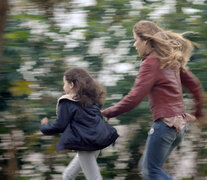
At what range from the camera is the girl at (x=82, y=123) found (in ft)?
13.7

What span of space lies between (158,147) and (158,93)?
1.49ft

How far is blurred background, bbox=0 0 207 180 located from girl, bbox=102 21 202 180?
2.54 feet

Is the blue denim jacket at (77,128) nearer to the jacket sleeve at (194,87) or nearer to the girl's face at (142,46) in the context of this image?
the girl's face at (142,46)

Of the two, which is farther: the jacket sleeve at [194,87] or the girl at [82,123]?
the jacket sleeve at [194,87]

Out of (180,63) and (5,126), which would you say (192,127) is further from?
(5,126)

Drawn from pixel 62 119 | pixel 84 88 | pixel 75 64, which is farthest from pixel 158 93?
pixel 75 64

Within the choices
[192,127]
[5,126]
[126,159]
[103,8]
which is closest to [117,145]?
[126,159]

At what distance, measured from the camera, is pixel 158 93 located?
4.04 m

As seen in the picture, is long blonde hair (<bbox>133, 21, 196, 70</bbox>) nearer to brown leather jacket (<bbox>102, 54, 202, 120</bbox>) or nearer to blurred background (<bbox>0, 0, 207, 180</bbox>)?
brown leather jacket (<bbox>102, 54, 202, 120</bbox>)

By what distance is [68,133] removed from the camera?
4164 millimetres

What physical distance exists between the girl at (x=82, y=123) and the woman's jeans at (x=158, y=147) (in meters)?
0.42

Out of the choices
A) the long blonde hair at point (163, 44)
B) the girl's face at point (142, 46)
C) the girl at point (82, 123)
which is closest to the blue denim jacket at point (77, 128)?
the girl at point (82, 123)

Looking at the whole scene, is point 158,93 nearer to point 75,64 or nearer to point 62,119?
point 62,119

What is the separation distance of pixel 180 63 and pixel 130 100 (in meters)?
0.57
